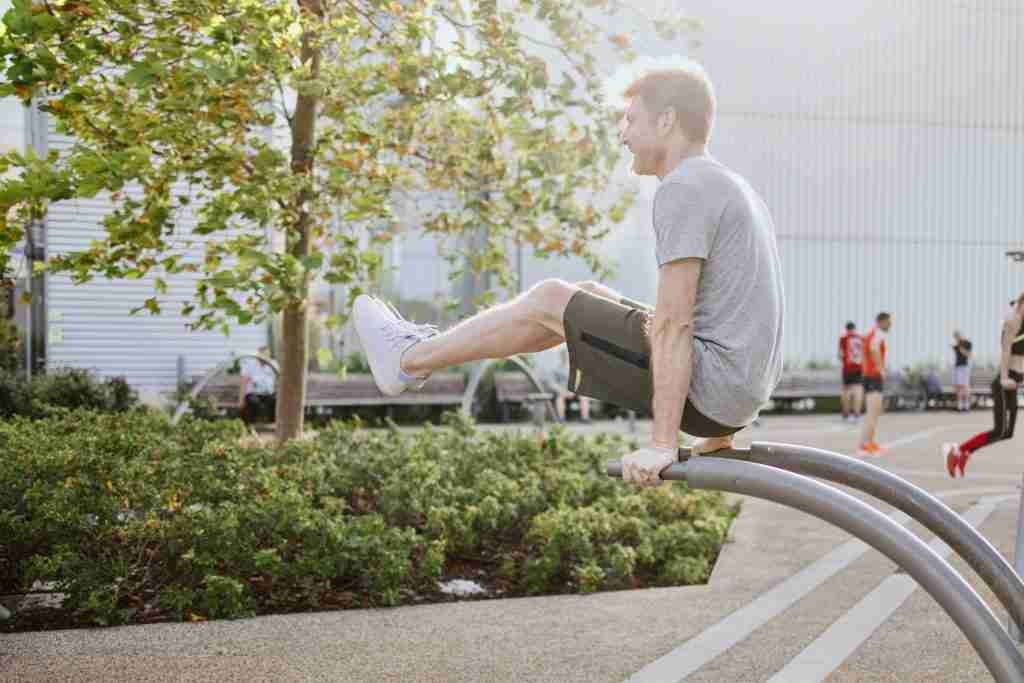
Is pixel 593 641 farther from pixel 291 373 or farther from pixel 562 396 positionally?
pixel 562 396

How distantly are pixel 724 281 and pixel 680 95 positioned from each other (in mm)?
543

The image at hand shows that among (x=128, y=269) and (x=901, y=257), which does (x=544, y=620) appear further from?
(x=901, y=257)

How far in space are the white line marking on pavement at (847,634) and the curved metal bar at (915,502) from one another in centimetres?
113

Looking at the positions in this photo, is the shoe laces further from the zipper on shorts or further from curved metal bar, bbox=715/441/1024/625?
curved metal bar, bbox=715/441/1024/625

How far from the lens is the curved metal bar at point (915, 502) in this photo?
3465mm

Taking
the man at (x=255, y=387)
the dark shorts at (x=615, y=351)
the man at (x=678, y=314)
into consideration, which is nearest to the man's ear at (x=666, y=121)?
the man at (x=678, y=314)

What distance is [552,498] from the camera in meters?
7.22

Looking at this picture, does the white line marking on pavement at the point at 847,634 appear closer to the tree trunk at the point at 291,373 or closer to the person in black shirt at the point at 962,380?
the tree trunk at the point at 291,373

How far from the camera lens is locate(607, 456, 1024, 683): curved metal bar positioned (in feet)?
9.77

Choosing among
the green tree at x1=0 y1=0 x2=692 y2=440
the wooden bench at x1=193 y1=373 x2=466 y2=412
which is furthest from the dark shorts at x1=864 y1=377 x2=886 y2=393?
the wooden bench at x1=193 y1=373 x2=466 y2=412

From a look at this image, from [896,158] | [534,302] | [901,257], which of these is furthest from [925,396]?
[534,302]

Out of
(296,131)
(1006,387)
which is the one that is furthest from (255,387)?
(1006,387)

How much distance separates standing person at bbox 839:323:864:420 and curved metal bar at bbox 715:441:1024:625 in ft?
50.8

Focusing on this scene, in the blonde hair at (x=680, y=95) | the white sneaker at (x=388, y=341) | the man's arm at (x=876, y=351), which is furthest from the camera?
the man's arm at (x=876, y=351)
